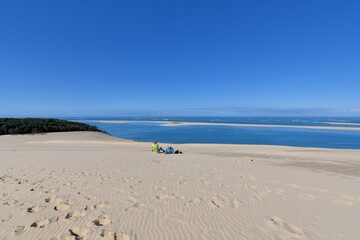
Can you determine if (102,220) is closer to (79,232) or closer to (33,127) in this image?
(79,232)

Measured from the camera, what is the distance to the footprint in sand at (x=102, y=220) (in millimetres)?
4730

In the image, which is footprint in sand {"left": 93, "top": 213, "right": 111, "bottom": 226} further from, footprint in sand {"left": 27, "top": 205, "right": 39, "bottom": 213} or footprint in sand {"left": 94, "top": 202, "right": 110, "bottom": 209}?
footprint in sand {"left": 27, "top": 205, "right": 39, "bottom": 213}

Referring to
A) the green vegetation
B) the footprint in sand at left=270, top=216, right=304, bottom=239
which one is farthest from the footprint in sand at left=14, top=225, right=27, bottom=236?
the green vegetation

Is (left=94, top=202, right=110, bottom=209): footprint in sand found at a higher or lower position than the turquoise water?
higher

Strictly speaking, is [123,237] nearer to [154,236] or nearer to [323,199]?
[154,236]

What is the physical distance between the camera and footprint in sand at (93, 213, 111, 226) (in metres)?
4.73

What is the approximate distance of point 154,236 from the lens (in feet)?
14.3

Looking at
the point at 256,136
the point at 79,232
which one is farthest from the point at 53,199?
the point at 256,136

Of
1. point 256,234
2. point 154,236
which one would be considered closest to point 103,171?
point 154,236

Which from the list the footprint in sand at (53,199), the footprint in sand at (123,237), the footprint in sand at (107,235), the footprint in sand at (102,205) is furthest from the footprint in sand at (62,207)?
the footprint in sand at (123,237)

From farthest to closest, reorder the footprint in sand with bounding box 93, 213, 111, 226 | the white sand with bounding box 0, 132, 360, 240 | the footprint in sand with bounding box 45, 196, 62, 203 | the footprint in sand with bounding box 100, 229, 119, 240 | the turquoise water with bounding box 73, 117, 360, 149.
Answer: the turquoise water with bounding box 73, 117, 360, 149 < the footprint in sand with bounding box 45, 196, 62, 203 < the footprint in sand with bounding box 93, 213, 111, 226 < the white sand with bounding box 0, 132, 360, 240 < the footprint in sand with bounding box 100, 229, 119, 240

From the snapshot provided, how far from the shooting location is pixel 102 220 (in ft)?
16.0

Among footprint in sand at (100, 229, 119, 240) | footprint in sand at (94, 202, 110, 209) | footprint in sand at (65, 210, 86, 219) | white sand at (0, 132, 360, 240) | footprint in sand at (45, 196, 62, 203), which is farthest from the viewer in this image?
footprint in sand at (45, 196, 62, 203)

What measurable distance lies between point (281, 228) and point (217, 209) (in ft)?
5.08
